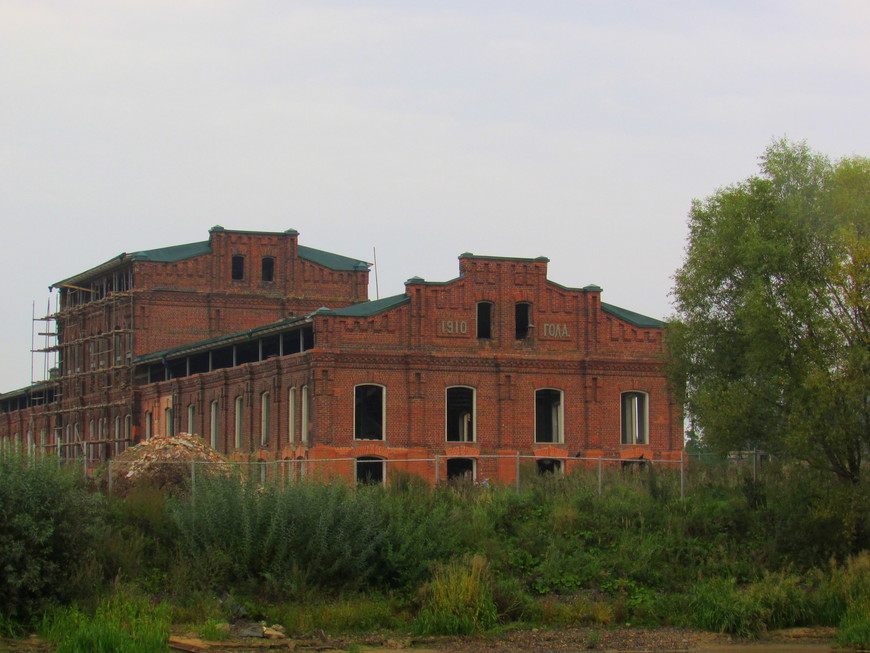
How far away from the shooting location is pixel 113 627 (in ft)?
85.4

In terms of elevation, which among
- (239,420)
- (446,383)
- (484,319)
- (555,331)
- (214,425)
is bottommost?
(214,425)

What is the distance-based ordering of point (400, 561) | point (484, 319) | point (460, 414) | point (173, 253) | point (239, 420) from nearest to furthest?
point (400, 561) < point (460, 414) < point (484, 319) < point (239, 420) < point (173, 253)

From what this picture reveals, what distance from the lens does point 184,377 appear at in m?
58.9

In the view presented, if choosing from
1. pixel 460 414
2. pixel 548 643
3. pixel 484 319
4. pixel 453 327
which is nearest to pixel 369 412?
pixel 460 414

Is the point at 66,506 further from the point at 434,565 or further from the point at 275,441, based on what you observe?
the point at 275,441

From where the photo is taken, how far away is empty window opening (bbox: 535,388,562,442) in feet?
169

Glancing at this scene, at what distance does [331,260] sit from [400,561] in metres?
39.5

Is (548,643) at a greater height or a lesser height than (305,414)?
lesser

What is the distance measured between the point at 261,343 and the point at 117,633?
92.6ft

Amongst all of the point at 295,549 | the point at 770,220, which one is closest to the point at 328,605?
the point at 295,549

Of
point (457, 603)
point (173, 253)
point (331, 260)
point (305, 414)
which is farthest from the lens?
point (331, 260)

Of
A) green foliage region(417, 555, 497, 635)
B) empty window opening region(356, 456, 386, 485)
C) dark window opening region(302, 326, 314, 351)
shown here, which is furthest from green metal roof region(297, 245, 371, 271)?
green foliage region(417, 555, 497, 635)

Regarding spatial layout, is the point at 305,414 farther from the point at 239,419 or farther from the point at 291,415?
the point at 239,419

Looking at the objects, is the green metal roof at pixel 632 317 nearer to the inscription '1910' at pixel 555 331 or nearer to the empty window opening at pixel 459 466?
the inscription '1910' at pixel 555 331
